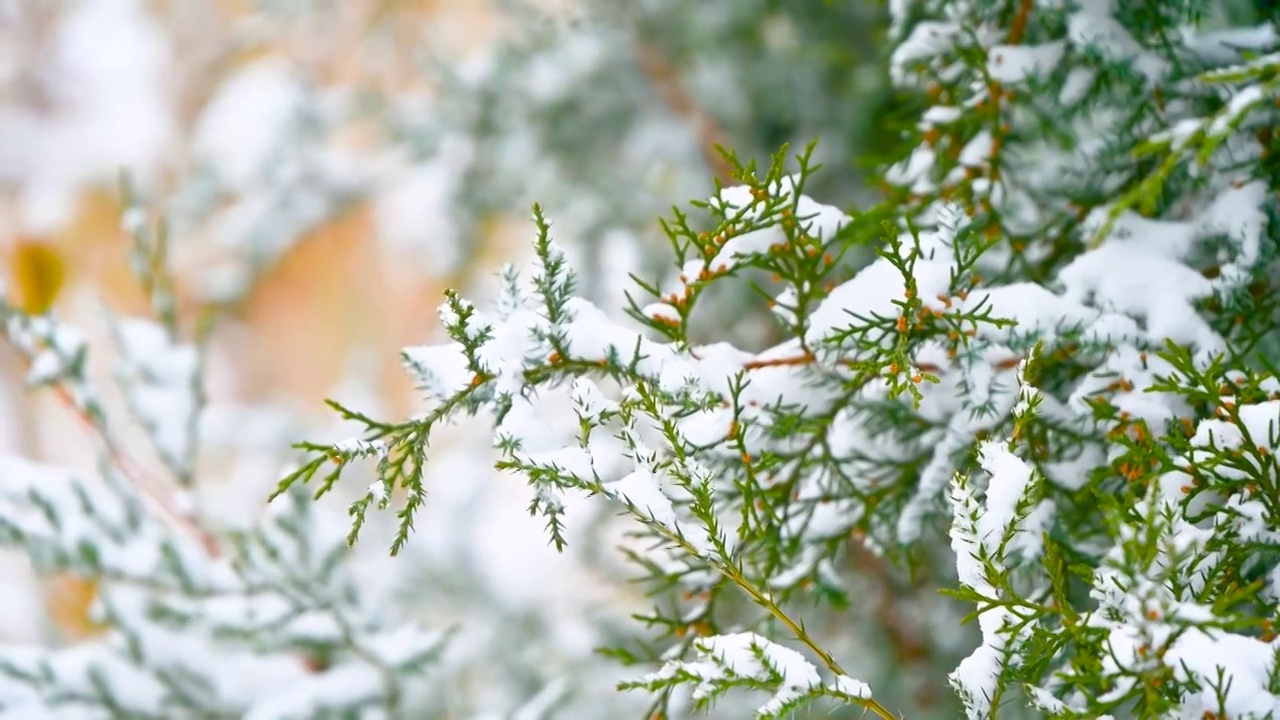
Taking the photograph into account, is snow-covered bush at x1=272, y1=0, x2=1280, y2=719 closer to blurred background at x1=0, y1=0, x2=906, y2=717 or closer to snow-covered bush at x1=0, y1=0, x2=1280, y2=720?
snow-covered bush at x1=0, y1=0, x2=1280, y2=720

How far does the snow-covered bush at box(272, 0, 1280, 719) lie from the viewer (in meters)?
0.83

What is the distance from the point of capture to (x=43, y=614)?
7.54 ft

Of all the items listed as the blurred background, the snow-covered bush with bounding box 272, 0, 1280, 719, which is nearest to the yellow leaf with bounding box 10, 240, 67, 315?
the blurred background

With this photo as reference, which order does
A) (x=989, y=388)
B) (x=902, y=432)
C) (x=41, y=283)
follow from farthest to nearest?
1. (x=41, y=283)
2. (x=902, y=432)
3. (x=989, y=388)

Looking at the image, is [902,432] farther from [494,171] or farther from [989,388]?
[494,171]

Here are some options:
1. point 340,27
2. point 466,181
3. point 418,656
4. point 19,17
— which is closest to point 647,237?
point 466,181

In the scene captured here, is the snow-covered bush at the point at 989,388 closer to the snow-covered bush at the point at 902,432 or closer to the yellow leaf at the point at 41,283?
the snow-covered bush at the point at 902,432

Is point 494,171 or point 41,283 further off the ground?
point 494,171

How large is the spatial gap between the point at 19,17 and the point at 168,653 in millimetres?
5131

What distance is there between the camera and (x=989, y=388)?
3.54 feet

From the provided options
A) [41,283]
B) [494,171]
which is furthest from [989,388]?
[41,283]

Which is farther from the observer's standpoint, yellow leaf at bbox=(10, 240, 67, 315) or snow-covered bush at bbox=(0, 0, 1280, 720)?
yellow leaf at bbox=(10, 240, 67, 315)

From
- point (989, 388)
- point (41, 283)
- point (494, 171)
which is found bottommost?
point (989, 388)

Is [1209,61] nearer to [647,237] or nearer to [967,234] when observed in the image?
[967,234]
